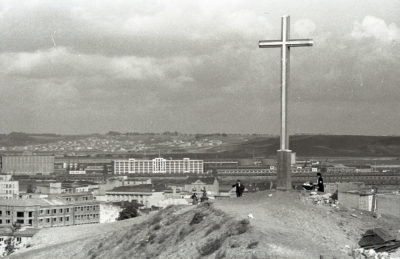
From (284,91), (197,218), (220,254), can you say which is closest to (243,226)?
(220,254)

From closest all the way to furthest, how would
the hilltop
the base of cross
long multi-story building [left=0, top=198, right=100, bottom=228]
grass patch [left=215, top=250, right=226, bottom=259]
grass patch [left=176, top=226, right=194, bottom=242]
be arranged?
grass patch [left=215, top=250, right=226, bottom=259] → the hilltop → grass patch [left=176, top=226, right=194, bottom=242] → the base of cross → long multi-story building [left=0, top=198, right=100, bottom=228]

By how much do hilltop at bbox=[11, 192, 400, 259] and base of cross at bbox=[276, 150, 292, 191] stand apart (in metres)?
0.50

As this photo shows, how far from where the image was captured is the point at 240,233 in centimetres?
1634

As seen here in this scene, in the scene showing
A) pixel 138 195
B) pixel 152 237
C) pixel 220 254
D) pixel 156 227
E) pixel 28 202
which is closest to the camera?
pixel 220 254

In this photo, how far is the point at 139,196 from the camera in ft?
401

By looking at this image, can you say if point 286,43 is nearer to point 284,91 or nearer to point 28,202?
point 284,91

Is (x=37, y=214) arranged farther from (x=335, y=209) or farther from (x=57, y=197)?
(x=335, y=209)

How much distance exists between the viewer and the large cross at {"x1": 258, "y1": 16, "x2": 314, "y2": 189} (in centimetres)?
2155

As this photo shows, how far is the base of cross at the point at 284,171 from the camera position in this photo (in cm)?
2148

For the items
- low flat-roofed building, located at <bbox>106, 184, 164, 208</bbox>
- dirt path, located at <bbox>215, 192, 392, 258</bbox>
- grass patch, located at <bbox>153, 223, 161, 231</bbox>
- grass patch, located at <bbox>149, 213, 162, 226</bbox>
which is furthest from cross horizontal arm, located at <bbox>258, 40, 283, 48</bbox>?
low flat-roofed building, located at <bbox>106, 184, 164, 208</bbox>

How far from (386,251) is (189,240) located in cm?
480

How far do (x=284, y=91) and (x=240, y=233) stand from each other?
6.71 meters

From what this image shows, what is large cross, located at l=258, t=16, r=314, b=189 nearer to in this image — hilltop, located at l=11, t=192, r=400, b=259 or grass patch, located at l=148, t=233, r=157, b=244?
hilltop, located at l=11, t=192, r=400, b=259

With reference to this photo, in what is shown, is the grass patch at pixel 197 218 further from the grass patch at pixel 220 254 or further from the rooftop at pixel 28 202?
the rooftop at pixel 28 202
